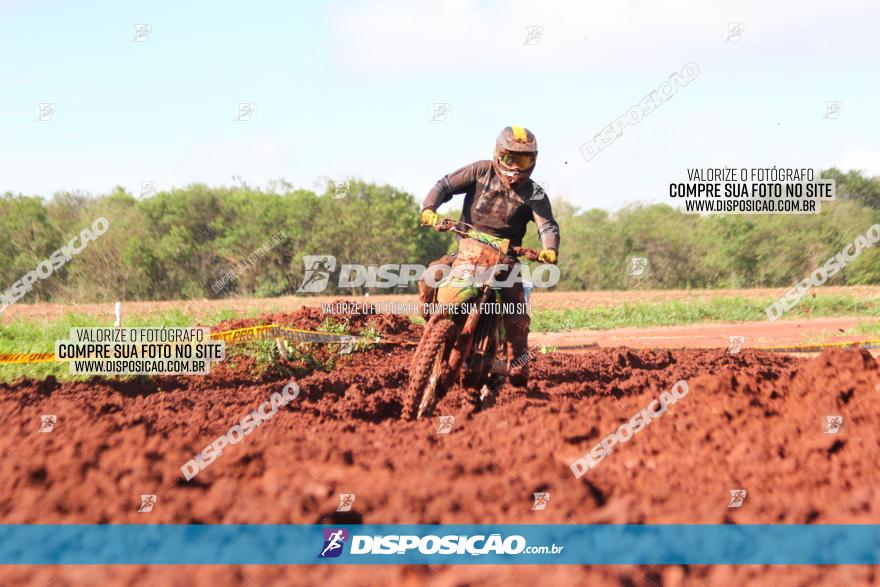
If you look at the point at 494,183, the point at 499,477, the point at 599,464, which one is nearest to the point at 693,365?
the point at 494,183

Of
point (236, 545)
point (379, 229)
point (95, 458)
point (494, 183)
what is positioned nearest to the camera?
point (236, 545)

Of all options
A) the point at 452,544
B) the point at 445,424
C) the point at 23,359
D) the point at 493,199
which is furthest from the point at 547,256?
the point at 23,359

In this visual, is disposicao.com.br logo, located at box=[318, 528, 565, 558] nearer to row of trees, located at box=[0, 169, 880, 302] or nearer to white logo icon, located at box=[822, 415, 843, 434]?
white logo icon, located at box=[822, 415, 843, 434]

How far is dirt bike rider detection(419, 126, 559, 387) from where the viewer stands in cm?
758

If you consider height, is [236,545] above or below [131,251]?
below

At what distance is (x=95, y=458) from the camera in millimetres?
4988

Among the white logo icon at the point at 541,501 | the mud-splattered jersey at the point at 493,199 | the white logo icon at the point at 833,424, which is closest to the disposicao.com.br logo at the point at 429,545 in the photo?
the white logo icon at the point at 541,501

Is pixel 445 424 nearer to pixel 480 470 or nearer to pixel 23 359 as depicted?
pixel 480 470

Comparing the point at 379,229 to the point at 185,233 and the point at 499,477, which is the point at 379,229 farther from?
the point at 499,477

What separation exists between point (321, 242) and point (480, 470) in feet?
116

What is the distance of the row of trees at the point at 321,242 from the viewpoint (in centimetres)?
3869

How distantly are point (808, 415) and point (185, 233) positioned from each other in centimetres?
3809

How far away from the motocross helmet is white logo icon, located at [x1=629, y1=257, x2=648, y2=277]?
Answer: 1221 inches

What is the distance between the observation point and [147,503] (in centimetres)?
437
